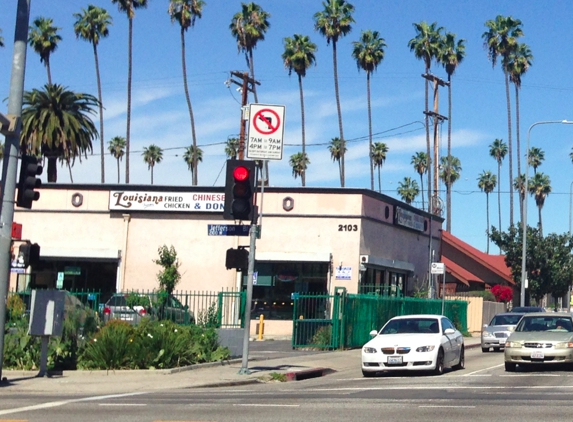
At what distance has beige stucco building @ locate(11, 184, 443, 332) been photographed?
3791 centimetres

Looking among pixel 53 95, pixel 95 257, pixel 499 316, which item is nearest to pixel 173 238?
pixel 95 257

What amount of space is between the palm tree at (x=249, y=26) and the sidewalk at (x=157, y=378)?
38094mm

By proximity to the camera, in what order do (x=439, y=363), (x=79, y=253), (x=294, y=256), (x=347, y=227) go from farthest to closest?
1. (x=79, y=253)
2. (x=294, y=256)
3. (x=347, y=227)
4. (x=439, y=363)

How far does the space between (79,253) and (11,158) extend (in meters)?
22.4

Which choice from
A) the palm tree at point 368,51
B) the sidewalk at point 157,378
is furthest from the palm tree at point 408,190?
the sidewalk at point 157,378

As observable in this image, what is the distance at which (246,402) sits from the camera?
14.3 metres

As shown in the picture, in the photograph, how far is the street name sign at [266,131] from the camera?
1925 cm

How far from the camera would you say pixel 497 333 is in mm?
30750

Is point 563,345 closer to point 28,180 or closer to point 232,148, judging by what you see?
point 28,180

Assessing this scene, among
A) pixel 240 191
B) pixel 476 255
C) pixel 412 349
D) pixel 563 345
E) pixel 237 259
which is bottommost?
pixel 412 349

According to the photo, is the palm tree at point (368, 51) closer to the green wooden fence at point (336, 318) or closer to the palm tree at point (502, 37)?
the palm tree at point (502, 37)

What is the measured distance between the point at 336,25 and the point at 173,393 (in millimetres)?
47533

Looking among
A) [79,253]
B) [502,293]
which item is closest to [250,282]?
[79,253]

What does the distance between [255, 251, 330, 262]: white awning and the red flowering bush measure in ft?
75.1
